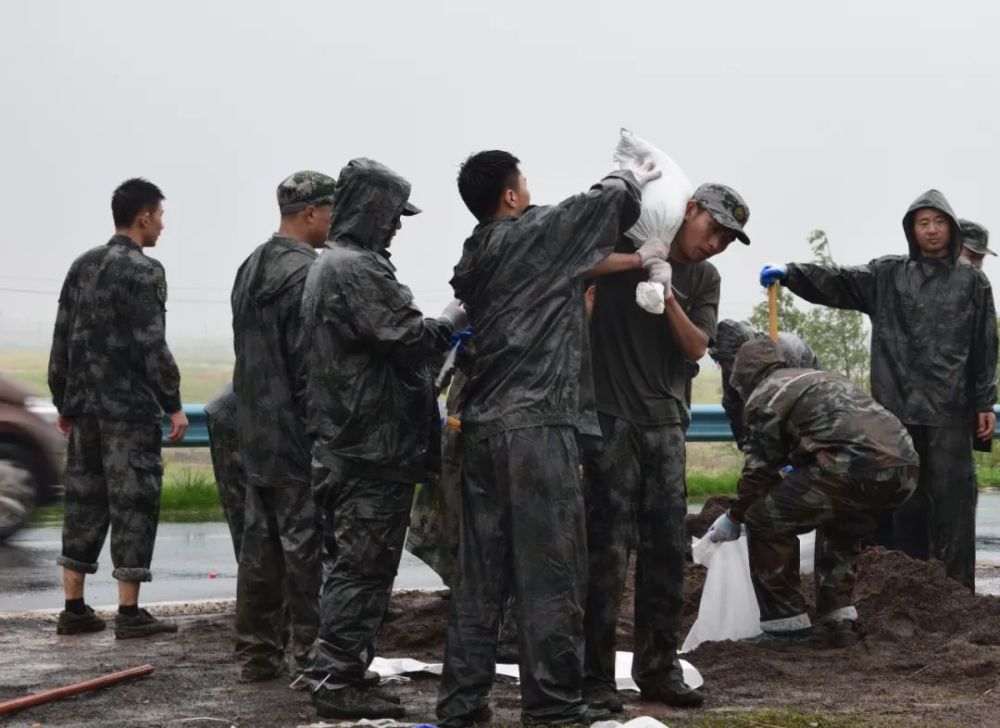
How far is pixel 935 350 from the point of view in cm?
970

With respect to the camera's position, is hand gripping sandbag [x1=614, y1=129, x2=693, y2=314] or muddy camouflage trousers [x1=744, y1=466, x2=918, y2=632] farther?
muddy camouflage trousers [x1=744, y1=466, x2=918, y2=632]

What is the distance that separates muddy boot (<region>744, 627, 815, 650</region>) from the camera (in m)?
8.26

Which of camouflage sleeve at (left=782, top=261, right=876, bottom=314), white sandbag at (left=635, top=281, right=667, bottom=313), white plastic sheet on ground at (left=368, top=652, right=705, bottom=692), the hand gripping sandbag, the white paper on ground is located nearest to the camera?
the white paper on ground

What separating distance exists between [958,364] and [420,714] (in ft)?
14.2

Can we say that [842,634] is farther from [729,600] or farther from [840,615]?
[729,600]

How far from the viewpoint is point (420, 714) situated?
6.73 metres

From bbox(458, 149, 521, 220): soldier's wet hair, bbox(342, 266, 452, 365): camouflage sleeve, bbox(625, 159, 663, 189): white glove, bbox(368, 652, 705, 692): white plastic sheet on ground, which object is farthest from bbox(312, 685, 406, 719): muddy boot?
bbox(625, 159, 663, 189): white glove

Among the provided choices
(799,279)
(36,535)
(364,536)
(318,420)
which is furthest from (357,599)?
(36,535)

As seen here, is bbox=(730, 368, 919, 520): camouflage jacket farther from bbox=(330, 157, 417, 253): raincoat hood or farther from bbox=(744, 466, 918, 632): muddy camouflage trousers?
bbox=(330, 157, 417, 253): raincoat hood

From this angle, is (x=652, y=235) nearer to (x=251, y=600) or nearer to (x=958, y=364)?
(x=251, y=600)

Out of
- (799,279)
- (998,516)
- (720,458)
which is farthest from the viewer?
(720,458)

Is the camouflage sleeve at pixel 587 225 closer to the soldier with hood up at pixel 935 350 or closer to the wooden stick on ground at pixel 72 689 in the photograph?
the wooden stick on ground at pixel 72 689

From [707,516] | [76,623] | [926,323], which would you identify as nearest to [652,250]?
[926,323]

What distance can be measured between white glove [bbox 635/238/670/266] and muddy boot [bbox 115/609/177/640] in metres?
3.74
